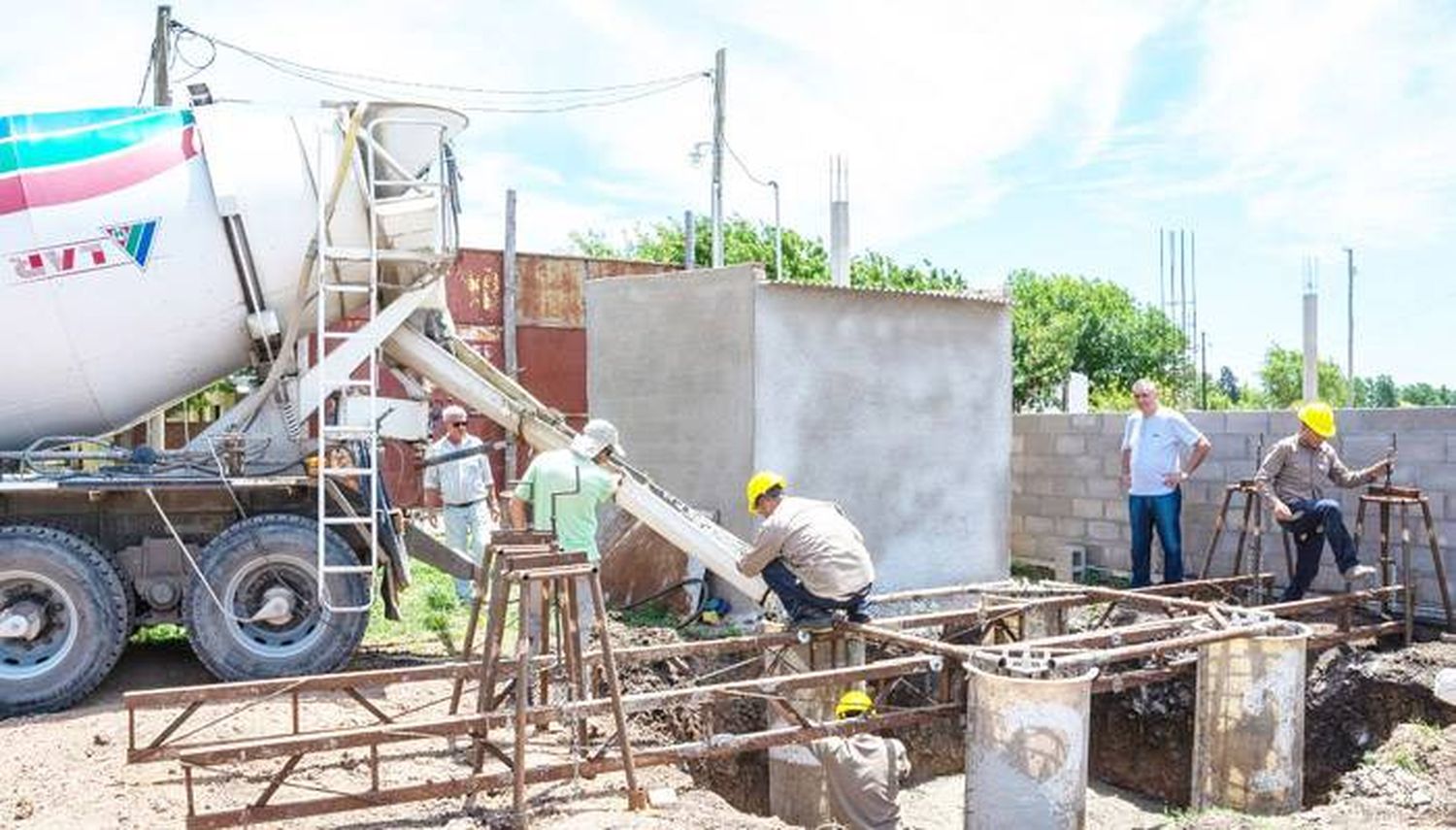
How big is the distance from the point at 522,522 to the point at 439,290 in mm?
1766

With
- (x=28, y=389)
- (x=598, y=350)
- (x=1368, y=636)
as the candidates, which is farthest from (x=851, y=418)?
(x=28, y=389)

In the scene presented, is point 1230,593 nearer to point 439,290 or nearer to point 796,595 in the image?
point 796,595

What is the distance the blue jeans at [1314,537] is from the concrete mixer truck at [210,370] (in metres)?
3.95

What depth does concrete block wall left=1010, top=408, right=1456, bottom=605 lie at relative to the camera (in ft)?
28.0

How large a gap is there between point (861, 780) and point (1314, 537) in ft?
14.0

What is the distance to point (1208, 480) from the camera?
32.8 feet

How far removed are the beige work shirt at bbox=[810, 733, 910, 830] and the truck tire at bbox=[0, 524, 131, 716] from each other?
13.4ft

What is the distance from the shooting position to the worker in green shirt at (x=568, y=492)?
23.1 ft

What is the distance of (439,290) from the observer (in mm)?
7906

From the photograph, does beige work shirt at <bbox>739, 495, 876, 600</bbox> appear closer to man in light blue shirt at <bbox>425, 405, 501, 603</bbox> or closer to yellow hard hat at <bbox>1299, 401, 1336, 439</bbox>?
man in light blue shirt at <bbox>425, 405, 501, 603</bbox>

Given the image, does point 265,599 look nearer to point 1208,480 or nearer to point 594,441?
point 594,441

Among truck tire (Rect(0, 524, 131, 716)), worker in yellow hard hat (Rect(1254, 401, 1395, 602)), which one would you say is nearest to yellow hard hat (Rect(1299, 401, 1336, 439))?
worker in yellow hard hat (Rect(1254, 401, 1395, 602))

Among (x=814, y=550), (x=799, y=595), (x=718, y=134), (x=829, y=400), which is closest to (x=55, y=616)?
(x=799, y=595)

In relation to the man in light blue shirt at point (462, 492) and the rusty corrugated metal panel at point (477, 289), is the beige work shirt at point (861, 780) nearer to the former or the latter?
the man in light blue shirt at point (462, 492)
